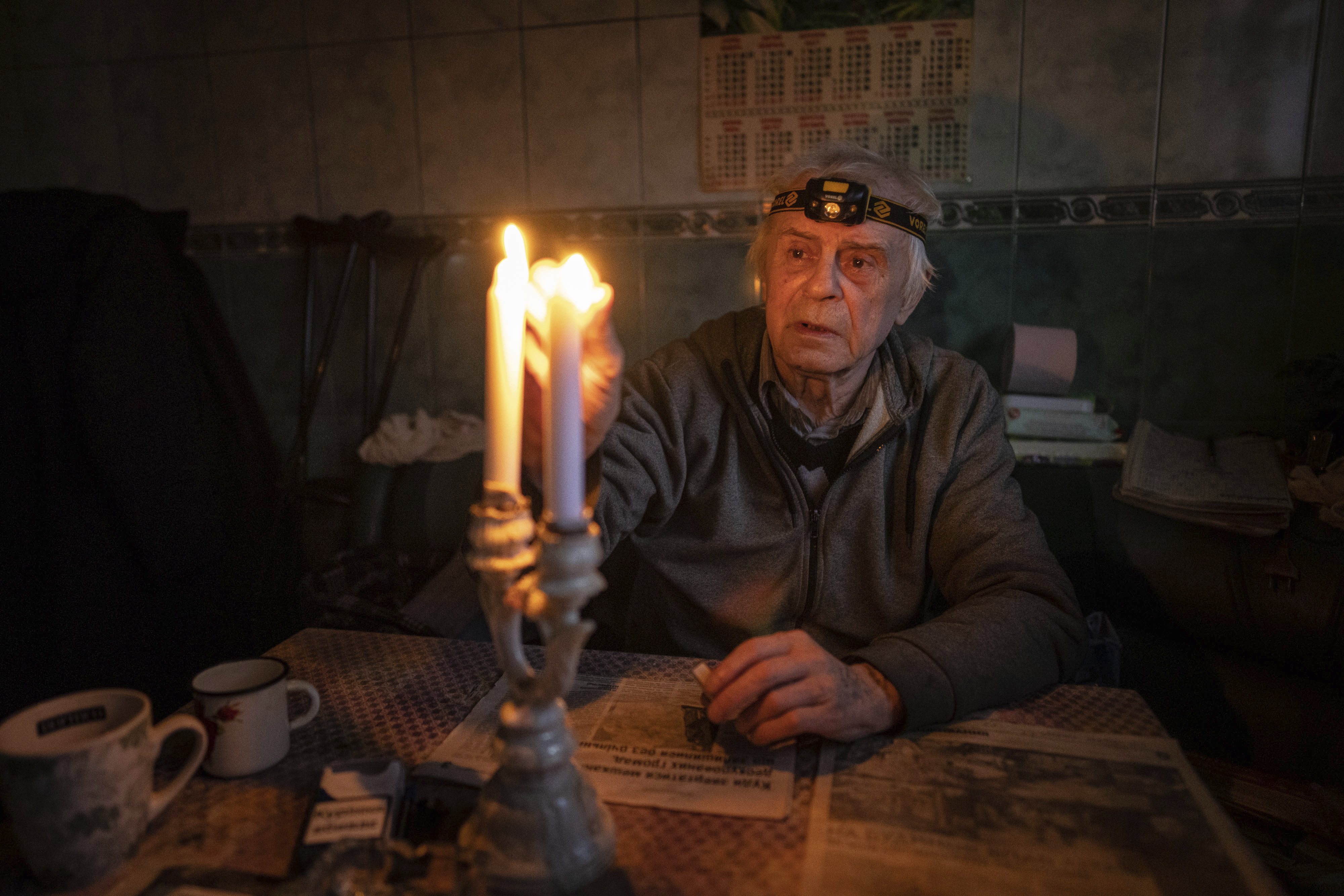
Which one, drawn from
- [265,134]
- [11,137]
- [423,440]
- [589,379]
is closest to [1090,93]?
[589,379]

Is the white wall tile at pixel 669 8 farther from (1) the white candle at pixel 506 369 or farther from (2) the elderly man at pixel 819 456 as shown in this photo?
(1) the white candle at pixel 506 369

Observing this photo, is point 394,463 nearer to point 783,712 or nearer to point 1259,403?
point 783,712

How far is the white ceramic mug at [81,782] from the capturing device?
0.56 m

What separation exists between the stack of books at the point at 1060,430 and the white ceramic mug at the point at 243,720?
166 cm

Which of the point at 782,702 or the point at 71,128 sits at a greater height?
the point at 71,128

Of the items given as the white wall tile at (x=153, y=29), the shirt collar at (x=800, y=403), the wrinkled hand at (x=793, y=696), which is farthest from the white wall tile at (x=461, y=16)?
the wrinkled hand at (x=793, y=696)

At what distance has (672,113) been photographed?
2236 mm

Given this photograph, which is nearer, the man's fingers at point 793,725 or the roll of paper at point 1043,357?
the man's fingers at point 793,725

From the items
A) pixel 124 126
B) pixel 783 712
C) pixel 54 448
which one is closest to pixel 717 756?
pixel 783 712

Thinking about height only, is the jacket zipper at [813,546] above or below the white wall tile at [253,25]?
below

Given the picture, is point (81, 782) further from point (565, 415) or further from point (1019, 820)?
point (1019, 820)

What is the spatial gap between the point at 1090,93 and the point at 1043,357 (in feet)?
2.30

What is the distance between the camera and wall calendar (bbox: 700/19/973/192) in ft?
6.77

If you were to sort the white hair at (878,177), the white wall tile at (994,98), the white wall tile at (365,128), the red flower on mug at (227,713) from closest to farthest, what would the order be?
1. the red flower on mug at (227,713)
2. the white hair at (878,177)
3. the white wall tile at (994,98)
4. the white wall tile at (365,128)
